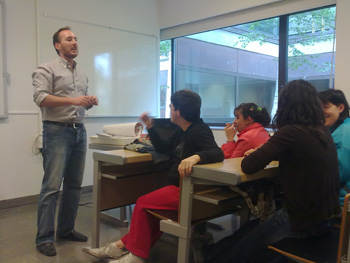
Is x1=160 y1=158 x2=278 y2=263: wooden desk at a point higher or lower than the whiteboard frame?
lower

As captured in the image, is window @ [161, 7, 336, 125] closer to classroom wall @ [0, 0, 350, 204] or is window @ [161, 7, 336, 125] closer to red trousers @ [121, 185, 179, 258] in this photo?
classroom wall @ [0, 0, 350, 204]

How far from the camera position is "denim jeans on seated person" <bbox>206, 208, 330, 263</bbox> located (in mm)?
1515

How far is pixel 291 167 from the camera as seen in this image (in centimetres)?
145

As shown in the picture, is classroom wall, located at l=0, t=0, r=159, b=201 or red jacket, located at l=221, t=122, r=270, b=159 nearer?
red jacket, located at l=221, t=122, r=270, b=159

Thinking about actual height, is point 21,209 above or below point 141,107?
below

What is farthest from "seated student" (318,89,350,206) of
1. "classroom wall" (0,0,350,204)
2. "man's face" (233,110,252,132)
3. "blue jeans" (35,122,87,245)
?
"blue jeans" (35,122,87,245)

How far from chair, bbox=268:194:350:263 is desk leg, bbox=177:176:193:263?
1.34 feet

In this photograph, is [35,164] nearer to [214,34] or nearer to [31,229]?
[31,229]

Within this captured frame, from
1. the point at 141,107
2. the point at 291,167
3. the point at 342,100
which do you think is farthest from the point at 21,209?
the point at 342,100

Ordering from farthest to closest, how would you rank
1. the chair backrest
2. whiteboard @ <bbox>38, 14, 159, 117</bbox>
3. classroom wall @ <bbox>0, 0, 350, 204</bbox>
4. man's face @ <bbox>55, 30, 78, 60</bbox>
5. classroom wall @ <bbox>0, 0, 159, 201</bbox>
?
whiteboard @ <bbox>38, 14, 159, 117</bbox> < classroom wall @ <bbox>0, 0, 159, 201</bbox> < classroom wall @ <bbox>0, 0, 350, 204</bbox> < man's face @ <bbox>55, 30, 78, 60</bbox> < the chair backrest

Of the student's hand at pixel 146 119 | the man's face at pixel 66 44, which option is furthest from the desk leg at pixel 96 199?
the man's face at pixel 66 44

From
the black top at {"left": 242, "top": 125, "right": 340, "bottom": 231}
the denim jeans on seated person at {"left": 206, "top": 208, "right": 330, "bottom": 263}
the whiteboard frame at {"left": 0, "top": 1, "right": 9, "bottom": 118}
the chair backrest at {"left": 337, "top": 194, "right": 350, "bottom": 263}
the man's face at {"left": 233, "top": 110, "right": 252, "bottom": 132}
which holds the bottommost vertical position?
the denim jeans on seated person at {"left": 206, "top": 208, "right": 330, "bottom": 263}

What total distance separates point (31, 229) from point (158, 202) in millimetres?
1432

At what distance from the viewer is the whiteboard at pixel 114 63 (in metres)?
3.55
